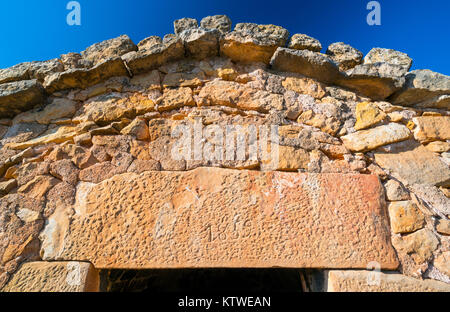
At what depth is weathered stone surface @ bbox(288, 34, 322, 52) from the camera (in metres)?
1.79

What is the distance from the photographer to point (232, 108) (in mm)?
1634

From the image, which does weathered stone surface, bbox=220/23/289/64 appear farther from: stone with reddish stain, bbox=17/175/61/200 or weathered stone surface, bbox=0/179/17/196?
weathered stone surface, bbox=0/179/17/196

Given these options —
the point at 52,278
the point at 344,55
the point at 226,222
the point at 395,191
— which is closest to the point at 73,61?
the point at 52,278

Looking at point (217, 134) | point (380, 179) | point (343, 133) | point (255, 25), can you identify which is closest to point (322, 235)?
point (380, 179)

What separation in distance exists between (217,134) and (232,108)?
0.22 m

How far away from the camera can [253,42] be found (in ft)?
5.50

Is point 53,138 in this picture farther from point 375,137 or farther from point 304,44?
point 375,137

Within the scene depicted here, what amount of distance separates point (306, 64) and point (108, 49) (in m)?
1.42

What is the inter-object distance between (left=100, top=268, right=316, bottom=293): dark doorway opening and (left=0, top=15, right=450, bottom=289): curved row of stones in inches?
36.2

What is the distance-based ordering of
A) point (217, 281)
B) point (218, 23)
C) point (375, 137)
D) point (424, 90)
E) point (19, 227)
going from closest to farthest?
point (19, 227) → point (375, 137) → point (424, 90) → point (218, 23) → point (217, 281)

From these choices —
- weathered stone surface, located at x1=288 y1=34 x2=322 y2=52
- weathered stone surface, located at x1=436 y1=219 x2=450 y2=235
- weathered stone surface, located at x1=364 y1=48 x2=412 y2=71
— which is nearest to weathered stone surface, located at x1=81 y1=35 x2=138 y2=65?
weathered stone surface, located at x1=288 y1=34 x2=322 y2=52
